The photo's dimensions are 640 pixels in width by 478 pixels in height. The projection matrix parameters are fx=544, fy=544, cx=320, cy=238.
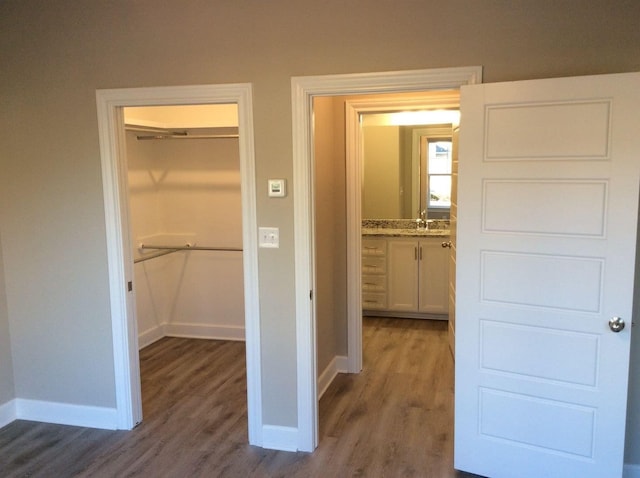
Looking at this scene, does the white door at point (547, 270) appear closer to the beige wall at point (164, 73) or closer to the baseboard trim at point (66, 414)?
the beige wall at point (164, 73)

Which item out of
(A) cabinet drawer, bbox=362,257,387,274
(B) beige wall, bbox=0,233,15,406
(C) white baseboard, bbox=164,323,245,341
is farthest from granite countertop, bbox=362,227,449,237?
(B) beige wall, bbox=0,233,15,406

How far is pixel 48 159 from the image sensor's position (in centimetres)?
325

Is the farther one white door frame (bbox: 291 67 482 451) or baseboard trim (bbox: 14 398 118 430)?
baseboard trim (bbox: 14 398 118 430)

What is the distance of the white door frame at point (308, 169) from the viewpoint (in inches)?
105

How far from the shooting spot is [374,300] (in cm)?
587

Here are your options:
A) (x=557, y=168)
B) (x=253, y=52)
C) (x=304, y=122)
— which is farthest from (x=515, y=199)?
(x=253, y=52)

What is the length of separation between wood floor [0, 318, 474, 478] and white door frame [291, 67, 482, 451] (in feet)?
0.95

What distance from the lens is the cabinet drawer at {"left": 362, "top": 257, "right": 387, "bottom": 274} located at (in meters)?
5.77

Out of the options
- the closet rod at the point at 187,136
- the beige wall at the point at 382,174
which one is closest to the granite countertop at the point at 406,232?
the beige wall at the point at 382,174

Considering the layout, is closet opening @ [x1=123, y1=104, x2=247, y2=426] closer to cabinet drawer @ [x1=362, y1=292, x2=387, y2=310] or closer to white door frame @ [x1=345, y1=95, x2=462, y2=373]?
white door frame @ [x1=345, y1=95, x2=462, y2=373]

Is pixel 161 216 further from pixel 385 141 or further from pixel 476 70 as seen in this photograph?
pixel 476 70

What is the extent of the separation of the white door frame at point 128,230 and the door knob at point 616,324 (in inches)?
69.2

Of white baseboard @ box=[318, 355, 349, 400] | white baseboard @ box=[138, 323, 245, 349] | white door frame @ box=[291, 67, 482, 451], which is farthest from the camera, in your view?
white baseboard @ box=[138, 323, 245, 349]

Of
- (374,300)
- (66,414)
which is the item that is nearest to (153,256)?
(66,414)
